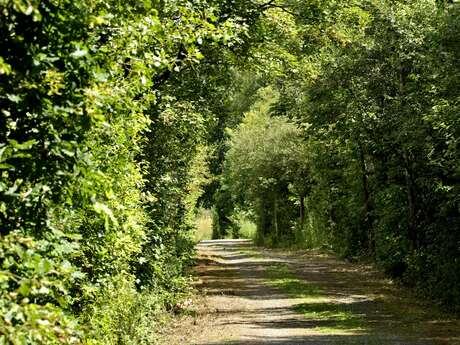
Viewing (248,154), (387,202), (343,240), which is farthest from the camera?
(248,154)

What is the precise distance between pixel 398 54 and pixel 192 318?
10.4 meters

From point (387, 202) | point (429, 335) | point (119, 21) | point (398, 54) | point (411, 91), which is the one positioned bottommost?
point (429, 335)

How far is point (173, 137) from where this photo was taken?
48.3 ft

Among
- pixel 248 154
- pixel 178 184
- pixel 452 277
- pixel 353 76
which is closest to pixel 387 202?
pixel 353 76

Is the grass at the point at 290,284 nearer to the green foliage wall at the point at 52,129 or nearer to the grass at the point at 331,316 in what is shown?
the grass at the point at 331,316

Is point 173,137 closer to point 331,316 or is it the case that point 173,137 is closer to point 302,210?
point 331,316

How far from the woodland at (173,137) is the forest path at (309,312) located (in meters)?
1.04

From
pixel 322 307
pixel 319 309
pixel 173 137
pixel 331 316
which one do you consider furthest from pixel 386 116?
pixel 173 137

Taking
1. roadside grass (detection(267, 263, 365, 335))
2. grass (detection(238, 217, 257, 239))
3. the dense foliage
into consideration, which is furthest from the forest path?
grass (detection(238, 217, 257, 239))

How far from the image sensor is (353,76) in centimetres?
2277

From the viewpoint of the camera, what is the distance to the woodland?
416 centimetres

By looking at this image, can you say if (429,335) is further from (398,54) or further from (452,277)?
(398,54)

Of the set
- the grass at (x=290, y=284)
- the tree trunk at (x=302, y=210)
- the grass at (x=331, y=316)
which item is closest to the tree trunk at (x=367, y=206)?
the grass at (x=290, y=284)

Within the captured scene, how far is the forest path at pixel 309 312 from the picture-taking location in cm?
1320
